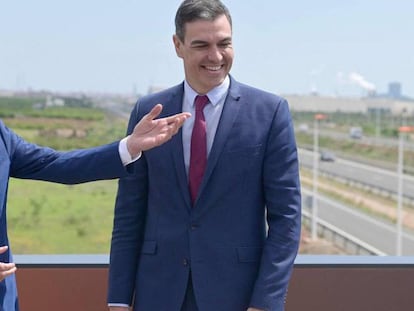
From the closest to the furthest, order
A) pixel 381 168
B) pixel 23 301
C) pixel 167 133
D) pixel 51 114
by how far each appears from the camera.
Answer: pixel 167 133 < pixel 23 301 < pixel 51 114 < pixel 381 168

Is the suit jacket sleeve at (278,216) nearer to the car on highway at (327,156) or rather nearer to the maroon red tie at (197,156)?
the maroon red tie at (197,156)

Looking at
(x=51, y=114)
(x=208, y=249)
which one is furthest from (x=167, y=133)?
(x=51, y=114)

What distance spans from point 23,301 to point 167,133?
4.18ft

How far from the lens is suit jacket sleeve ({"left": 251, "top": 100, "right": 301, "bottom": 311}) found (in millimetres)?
1654

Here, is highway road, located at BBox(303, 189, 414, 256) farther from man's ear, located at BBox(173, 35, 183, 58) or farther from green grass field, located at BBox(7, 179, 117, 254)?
man's ear, located at BBox(173, 35, 183, 58)

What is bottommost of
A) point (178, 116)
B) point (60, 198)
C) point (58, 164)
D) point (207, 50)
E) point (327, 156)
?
point (60, 198)

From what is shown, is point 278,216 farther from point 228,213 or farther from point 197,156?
point 197,156

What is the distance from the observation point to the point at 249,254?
1.70m

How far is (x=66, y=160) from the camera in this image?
1686 mm

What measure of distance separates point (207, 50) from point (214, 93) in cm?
13

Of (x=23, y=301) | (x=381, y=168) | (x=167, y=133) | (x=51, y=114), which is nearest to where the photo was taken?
(x=167, y=133)

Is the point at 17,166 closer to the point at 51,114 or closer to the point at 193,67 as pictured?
the point at 193,67

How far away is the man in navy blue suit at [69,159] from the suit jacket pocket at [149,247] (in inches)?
7.5

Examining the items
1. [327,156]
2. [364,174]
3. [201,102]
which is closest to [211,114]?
[201,102]
